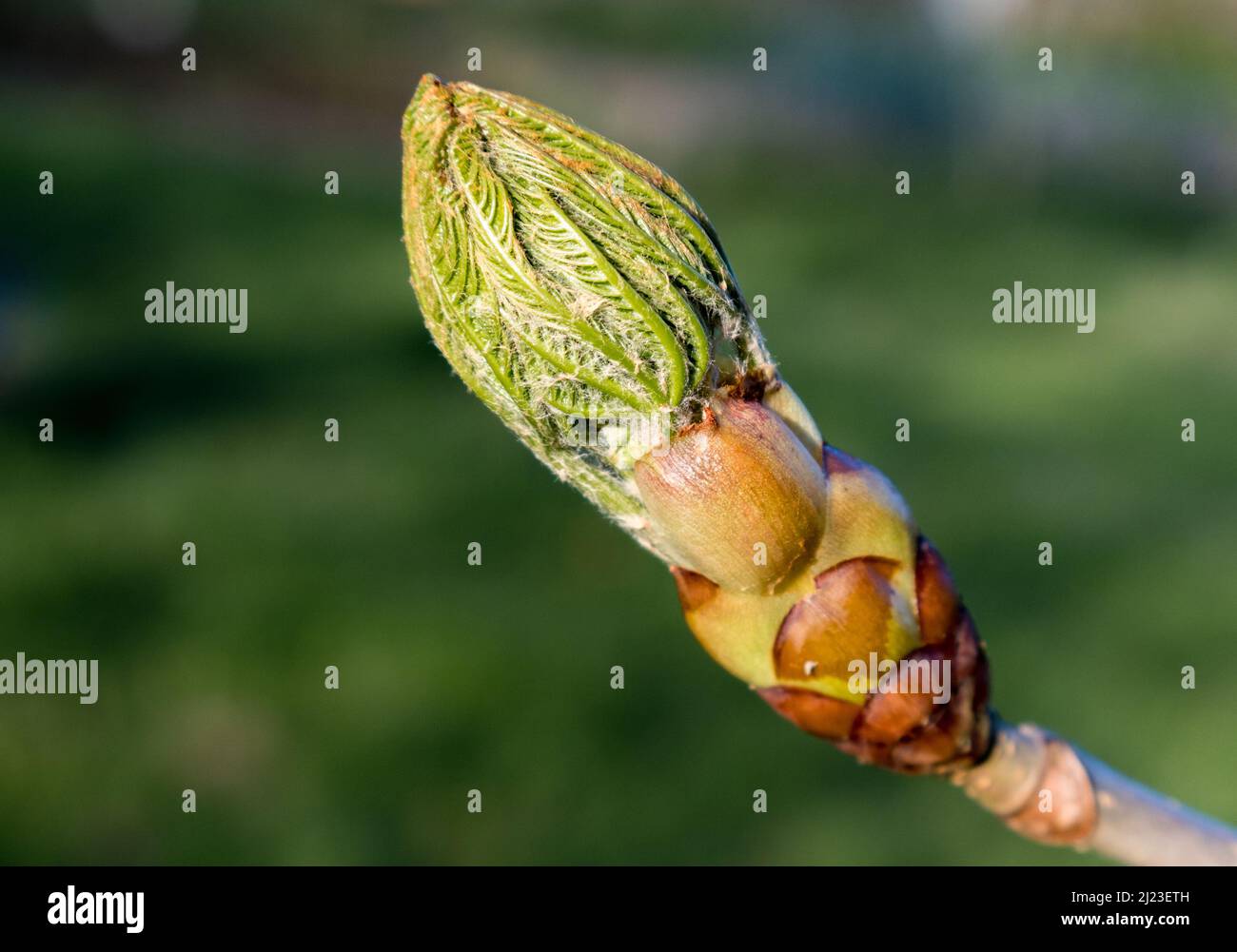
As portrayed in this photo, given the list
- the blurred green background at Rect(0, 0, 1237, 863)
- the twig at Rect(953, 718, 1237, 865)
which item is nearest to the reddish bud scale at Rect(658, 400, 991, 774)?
the twig at Rect(953, 718, 1237, 865)

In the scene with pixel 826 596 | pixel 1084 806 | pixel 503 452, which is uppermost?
pixel 503 452

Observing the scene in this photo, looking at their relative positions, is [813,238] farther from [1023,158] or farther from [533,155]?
[533,155]

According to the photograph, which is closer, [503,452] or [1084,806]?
[1084,806]

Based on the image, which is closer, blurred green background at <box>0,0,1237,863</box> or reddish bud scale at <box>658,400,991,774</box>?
reddish bud scale at <box>658,400,991,774</box>

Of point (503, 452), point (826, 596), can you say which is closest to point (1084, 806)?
point (826, 596)

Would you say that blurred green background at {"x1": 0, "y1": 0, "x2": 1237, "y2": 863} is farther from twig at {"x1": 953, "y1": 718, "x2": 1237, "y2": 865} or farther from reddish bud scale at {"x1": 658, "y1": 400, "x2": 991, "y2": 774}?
reddish bud scale at {"x1": 658, "y1": 400, "x2": 991, "y2": 774}

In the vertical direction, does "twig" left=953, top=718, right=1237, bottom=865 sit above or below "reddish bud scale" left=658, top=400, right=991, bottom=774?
below

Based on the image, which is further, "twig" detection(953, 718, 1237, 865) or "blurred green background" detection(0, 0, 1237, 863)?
"blurred green background" detection(0, 0, 1237, 863)

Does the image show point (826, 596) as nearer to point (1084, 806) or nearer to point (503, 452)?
point (1084, 806)

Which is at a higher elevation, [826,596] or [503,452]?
[503,452]
